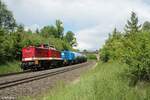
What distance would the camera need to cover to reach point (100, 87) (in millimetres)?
12297

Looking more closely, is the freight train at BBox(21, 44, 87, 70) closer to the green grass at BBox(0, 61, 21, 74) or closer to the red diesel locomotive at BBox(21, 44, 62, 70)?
the red diesel locomotive at BBox(21, 44, 62, 70)

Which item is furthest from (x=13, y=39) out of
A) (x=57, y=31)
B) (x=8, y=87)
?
(x=57, y=31)

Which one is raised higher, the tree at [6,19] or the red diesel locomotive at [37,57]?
the tree at [6,19]

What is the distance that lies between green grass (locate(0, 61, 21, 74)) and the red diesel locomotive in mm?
1964

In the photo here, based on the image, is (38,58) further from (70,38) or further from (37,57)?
(70,38)

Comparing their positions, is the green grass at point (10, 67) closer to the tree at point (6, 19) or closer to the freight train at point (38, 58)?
the freight train at point (38, 58)

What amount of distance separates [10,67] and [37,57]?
3.84 m

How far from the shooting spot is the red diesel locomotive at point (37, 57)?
4097 centimetres

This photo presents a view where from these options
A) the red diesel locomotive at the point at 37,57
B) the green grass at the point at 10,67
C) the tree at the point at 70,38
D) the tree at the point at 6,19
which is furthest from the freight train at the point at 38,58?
the tree at the point at 70,38

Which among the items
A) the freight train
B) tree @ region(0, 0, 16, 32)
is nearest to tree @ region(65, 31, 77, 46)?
tree @ region(0, 0, 16, 32)

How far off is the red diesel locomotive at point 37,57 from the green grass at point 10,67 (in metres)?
1.96

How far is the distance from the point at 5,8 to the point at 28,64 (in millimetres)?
63003

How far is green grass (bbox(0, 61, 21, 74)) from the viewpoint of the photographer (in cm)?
4009

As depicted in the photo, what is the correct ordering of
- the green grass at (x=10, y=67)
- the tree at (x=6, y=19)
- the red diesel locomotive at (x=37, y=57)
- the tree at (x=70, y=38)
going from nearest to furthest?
Result: the green grass at (x=10, y=67)
the red diesel locomotive at (x=37, y=57)
the tree at (x=6, y=19)
the tree at (x=70, y=38)
